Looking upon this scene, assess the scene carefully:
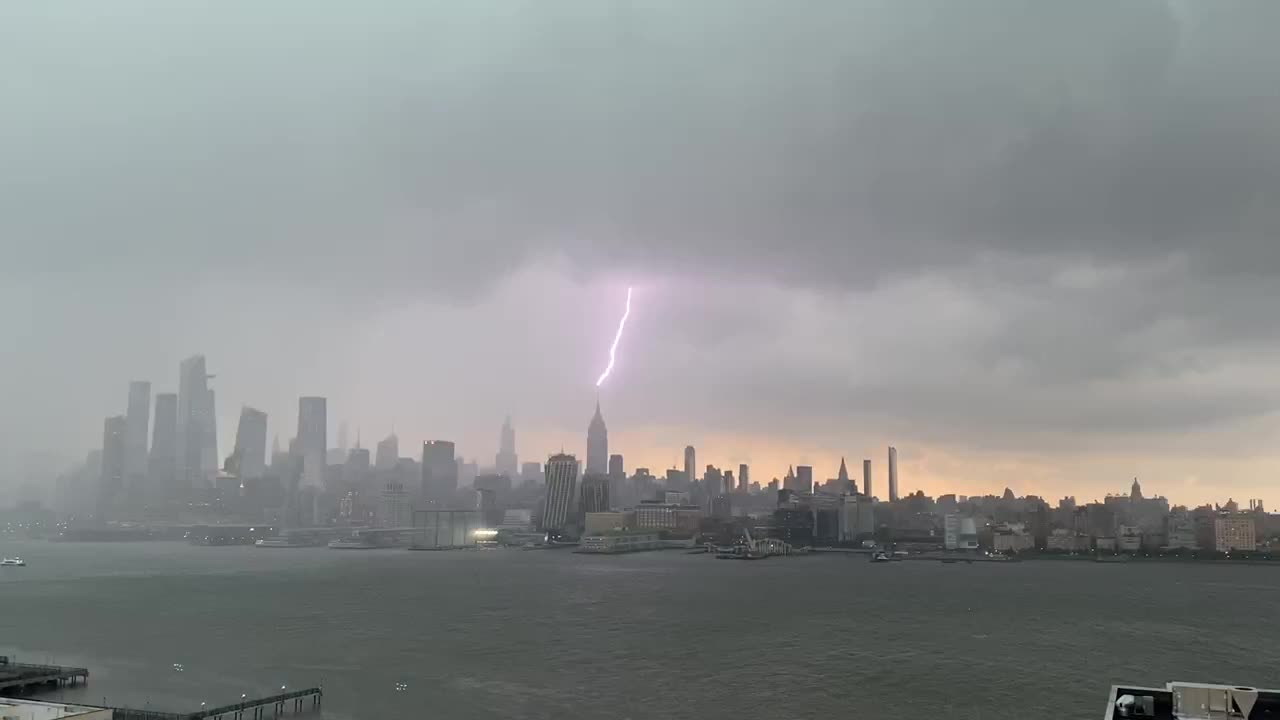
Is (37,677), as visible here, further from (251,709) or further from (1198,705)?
(1198,705)

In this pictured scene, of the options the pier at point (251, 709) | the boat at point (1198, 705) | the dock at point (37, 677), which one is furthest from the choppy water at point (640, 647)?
the boat at point (1198, 705)

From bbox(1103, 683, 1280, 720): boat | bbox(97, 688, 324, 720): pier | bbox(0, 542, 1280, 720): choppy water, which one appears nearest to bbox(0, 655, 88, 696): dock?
bbox(0, 542, 1280, 720): choppy water

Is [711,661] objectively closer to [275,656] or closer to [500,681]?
[500,681]

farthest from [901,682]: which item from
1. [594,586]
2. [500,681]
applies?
[594,586]

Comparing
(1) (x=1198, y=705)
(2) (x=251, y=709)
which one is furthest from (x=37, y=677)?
(1) (x=1198, y=705)

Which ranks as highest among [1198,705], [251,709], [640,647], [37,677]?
[1198,705]

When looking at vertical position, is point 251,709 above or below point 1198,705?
below

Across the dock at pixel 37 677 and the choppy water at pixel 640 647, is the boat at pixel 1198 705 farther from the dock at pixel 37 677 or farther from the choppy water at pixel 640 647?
the dock at pixel 37 677
